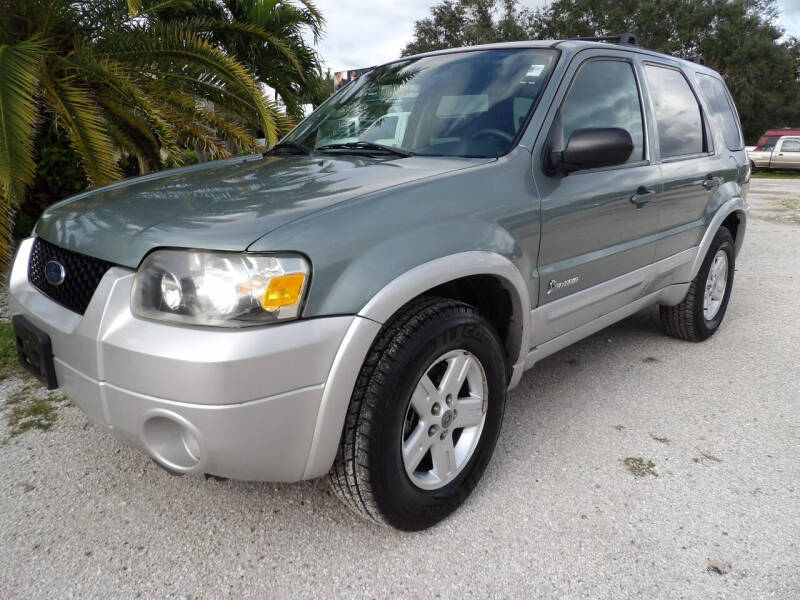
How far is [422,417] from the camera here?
6.94 ft

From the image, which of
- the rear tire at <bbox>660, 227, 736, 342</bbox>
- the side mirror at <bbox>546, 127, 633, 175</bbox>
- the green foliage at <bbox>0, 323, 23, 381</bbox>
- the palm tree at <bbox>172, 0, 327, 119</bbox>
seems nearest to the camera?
the side mirror at <bbox>546, 127, 633, 175</bbox>

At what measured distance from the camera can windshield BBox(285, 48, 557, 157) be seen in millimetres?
2590

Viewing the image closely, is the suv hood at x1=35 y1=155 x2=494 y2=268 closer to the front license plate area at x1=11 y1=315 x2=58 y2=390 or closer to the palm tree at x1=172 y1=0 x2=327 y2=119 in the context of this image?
the front license plate area at x1=11 y1=315 x2=58 y2=390

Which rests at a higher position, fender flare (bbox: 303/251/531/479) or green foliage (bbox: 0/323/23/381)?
fender flare (bbox: 303/251/531/479)

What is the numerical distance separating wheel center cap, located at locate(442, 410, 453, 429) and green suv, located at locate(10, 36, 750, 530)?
0.03 meters

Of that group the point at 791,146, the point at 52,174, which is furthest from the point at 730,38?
the point at 52,174

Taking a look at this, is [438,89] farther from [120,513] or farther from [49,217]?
[120,513]

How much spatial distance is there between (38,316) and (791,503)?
276cm

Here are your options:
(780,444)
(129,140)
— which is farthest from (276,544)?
(129,140)

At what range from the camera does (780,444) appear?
2.80 m

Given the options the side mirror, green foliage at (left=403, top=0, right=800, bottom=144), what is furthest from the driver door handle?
green foliage at (left=403, top=0, right=800, bottom=144)

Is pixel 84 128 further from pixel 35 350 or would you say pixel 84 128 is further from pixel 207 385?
pixel 207 385

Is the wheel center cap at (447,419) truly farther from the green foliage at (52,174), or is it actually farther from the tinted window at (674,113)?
the green foliage at (52,174)

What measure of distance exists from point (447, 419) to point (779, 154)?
80.4ft
